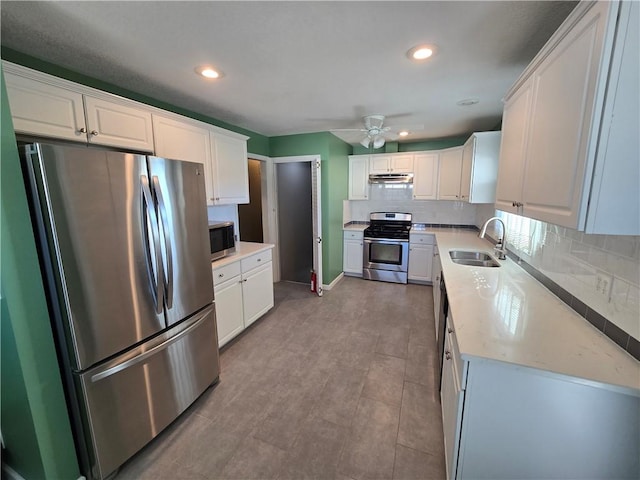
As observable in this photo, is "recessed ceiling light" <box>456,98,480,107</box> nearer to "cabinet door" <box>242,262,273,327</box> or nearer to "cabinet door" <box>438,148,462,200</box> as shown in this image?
"cabinet door" <box>438,148,462,200</box>

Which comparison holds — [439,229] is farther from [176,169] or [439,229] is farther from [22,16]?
[22,16]

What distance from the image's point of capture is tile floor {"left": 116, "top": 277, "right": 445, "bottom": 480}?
5.04 ft

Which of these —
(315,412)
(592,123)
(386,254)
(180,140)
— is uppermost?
(180,140)

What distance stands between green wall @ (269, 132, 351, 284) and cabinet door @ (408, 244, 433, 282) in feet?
4.03

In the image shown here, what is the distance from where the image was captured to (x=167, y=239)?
5.42ft

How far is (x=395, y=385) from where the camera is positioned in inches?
84.9

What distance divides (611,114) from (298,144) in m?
3.52

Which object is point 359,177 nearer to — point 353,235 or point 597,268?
point 353,235

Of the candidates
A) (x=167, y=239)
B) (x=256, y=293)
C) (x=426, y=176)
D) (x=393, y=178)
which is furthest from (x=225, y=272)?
(x=426, y=176)

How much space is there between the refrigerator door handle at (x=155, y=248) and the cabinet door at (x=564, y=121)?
202cm

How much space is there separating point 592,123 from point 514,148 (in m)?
0.84

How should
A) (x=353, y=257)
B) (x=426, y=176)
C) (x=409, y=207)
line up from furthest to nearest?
(x=409, y=207) → (x=353, y=257) → (x=426, y=176)

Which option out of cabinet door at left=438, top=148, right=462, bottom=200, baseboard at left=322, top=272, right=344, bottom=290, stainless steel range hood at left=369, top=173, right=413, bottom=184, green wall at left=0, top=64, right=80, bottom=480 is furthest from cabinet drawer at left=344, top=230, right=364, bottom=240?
green wall at left=0, top=64, right=80, bottom=480

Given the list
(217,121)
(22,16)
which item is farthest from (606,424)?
(217,121)
